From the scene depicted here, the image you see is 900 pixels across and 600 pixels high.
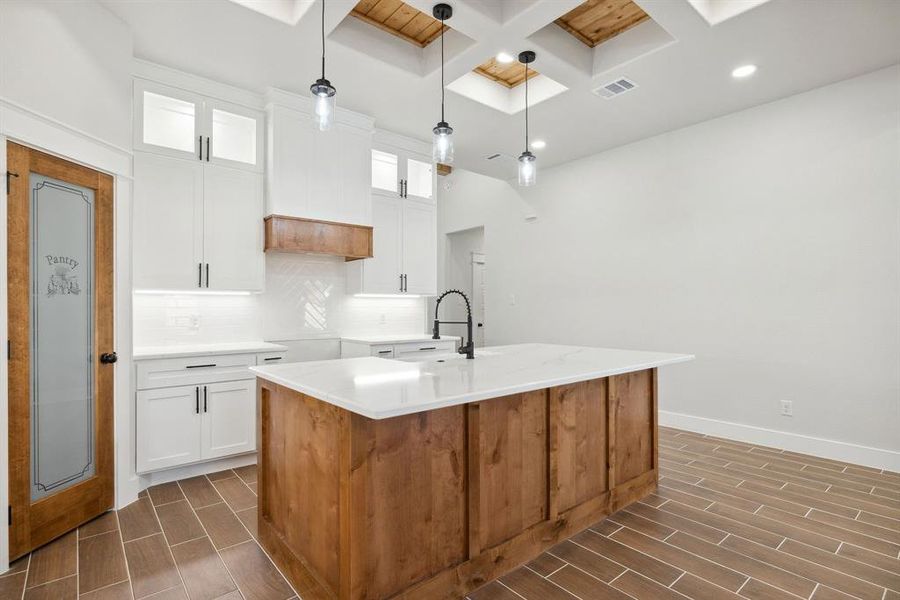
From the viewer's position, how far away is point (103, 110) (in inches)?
108

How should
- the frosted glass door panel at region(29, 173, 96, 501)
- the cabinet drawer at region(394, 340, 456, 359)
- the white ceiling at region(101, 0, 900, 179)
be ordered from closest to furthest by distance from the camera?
the frosted glass door panel at region(29, 173, 96, 501) → the white ceiling at region(101, 0, 900, 179) → the cabinet drawer at region(394, 340, 456, 359)

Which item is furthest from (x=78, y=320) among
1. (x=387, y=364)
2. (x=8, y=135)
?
(x=387, y=364)

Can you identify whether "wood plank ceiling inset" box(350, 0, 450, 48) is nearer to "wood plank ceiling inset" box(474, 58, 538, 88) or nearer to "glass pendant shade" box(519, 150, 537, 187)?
"wood plank ceiling inset" box(474, 58, 538, 88)

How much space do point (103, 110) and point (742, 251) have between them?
16.2 feet

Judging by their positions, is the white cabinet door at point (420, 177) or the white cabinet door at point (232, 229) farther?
the white cabinet door at point (420, 177)

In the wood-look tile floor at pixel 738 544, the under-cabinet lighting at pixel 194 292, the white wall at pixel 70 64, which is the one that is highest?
the white wall at pixel 70 64

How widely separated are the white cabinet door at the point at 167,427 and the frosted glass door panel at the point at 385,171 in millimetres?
2579

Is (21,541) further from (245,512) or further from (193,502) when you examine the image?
(245,512)

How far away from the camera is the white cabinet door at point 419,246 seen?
484 centimetres

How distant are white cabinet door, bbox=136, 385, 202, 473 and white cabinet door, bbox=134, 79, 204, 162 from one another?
1.74 m

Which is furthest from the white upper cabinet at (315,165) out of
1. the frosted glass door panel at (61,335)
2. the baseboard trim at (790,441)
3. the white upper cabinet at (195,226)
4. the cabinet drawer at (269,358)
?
the baseboard trim at (790,441)

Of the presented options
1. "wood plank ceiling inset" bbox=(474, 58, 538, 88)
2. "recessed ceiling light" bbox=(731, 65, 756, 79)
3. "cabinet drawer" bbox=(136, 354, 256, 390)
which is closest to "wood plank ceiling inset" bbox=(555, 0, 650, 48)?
"wood plank ceiling inset" bbox=(474, 58, 538, 88)

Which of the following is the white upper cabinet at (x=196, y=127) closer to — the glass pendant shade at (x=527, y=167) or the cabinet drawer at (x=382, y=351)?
the cabinet drawer at (x=382, y=351)

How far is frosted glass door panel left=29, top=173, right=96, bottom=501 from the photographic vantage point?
2367mm
